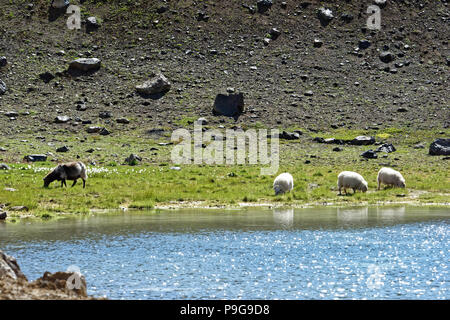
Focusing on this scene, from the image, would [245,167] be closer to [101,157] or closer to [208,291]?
[101,157]

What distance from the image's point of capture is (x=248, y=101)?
89625mm

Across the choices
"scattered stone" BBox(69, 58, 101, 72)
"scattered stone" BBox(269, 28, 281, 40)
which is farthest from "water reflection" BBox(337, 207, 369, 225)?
"scattered stone" BBox(269, 28, 281, 40)

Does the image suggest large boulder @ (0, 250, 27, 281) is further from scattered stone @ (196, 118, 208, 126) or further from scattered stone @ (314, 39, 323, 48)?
scattered stone @ (314, 39, 323, 48)

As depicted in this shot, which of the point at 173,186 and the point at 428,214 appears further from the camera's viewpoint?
the point at 173,186

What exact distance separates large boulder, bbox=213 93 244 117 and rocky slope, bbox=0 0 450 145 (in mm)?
1167

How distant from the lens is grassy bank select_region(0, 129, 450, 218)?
32.9 metres

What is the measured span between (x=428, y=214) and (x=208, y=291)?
1697 centimetres

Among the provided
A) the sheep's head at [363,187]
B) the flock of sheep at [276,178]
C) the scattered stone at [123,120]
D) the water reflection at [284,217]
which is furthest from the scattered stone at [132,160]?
the water reflection at [284,217]

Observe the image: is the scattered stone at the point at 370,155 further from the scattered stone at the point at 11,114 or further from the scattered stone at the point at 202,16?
the scattered stone at the point at 202,16

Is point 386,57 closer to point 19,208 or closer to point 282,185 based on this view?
point 282,185

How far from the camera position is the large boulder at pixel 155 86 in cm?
9006

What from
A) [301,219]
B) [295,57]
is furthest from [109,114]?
[301,219]

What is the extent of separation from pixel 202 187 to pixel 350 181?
343 inches

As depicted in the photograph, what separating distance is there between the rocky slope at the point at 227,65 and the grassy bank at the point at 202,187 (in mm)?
28384
